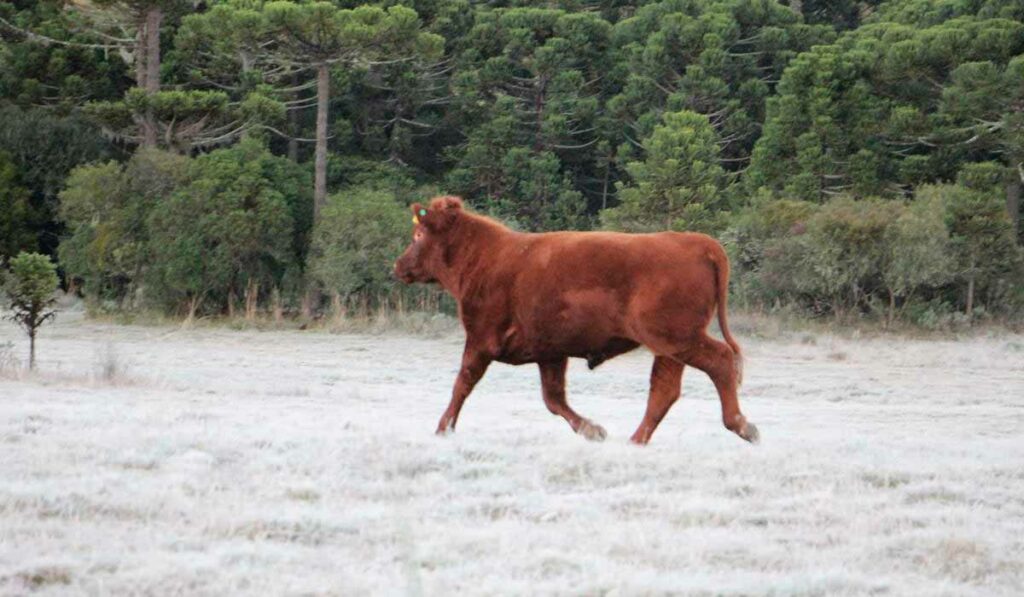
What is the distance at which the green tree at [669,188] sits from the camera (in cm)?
3862

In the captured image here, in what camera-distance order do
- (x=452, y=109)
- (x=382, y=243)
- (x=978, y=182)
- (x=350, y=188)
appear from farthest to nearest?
(x=452, y=109), (x=350, y=188), (x=978, y=182), (x=382, y=243)

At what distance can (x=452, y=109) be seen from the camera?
46719 mm

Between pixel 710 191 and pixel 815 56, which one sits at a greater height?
pixel 815 56

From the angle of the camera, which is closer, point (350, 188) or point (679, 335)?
point (679, 335)

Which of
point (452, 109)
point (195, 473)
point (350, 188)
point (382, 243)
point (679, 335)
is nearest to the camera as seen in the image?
point (195, 473)

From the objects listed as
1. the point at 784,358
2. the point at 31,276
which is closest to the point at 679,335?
the point at 31,276

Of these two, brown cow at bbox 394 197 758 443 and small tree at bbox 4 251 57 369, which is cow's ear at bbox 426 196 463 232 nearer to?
brown cow at bbox 394 197 758 443

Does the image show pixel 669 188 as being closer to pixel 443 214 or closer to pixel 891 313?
pixel 891 313

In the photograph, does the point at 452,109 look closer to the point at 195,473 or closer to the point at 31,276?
the point at 31,276

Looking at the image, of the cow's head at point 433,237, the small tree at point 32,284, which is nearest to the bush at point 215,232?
the small tree at point 32,284

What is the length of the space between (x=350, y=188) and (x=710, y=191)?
953 centimetres

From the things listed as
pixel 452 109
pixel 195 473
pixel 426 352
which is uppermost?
pixel 452 109

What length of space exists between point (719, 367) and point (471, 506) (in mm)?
3515

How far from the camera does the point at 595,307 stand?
1055 cm
